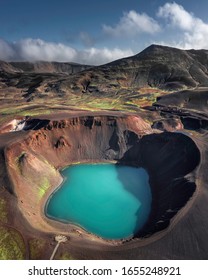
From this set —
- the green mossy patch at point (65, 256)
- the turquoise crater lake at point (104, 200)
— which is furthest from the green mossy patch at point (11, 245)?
the turquoise crater lake at point (104, 200)

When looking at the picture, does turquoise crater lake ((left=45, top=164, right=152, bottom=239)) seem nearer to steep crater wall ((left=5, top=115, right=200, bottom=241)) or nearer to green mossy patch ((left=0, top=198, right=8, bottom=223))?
steep crater wall ((left=5, top=115, right=200, bottom=241))

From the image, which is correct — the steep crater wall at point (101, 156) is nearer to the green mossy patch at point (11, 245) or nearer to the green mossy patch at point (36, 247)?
the green mossy patch at point (11, 245)

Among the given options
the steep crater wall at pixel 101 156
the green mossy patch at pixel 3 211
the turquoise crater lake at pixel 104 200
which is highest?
the steep crater wall at pixel 101 156

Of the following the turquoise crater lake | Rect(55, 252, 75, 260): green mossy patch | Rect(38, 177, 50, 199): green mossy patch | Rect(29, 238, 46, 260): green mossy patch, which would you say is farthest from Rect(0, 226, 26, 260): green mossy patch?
Rect(38, 177, 50, 199): green mossy patch

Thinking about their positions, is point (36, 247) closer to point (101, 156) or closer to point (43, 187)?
point (43, 187)

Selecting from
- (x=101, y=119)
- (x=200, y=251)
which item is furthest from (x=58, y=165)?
(x=200, y=251)

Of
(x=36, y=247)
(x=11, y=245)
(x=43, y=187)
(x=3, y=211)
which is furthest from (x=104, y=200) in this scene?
(x=11, y=245)

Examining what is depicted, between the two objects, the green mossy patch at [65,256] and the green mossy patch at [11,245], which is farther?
the green mossy patch at [11,245]
